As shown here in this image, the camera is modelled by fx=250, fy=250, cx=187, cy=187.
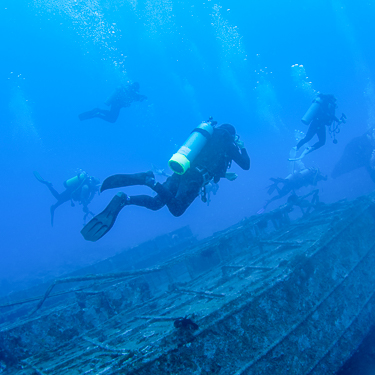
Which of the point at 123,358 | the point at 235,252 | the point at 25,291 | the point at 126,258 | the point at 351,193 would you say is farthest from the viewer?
the point at 351,193

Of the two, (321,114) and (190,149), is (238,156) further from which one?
(321,114)

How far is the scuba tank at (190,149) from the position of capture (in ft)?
13.1

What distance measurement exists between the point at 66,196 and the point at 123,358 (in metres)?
14.0

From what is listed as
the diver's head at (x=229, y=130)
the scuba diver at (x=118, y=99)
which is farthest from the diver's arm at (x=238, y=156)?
the scuba diver at (x=118, y=99)

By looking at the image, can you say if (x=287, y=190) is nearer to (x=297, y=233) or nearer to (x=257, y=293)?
(x=297, y=233)

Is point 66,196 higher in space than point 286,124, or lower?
lower

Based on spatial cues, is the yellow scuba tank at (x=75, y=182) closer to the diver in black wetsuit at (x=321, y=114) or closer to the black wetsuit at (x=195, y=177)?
the black wetsuit at (x=195, y=177)

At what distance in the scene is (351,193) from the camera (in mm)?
21969

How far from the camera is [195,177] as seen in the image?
13.9 ft

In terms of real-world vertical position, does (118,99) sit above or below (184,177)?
above

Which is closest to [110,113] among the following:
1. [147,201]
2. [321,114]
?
[321,114]

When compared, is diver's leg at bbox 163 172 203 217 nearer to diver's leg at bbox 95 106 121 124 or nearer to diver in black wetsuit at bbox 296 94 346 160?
diver in black wetsuit at bbox 296 94 346 160

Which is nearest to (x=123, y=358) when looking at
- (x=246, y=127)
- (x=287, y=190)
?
(x=287, y=190)

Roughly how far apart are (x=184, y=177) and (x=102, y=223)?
1.50 meters
